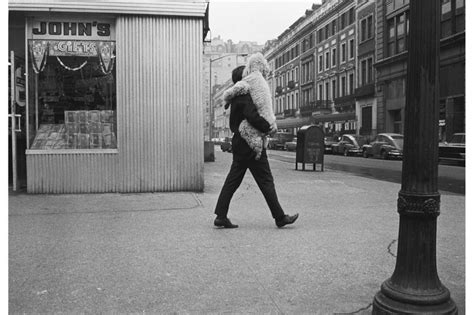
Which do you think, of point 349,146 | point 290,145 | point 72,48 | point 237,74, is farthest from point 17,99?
point 290,145

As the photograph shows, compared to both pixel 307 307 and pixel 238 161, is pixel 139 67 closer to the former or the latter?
pixel 238 161

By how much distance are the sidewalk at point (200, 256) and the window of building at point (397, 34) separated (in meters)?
33.0

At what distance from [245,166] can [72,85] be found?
4.44 meters

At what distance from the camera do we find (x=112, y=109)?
8727 millimetres

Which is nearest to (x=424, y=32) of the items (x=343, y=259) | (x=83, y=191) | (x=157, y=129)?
(x=343, y=259)

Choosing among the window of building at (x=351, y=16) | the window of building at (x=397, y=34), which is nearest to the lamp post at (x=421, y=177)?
the window of building at (x=397, y=34)

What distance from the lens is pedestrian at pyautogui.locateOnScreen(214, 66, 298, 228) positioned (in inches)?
225

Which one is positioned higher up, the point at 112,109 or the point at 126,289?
the point at 112,109

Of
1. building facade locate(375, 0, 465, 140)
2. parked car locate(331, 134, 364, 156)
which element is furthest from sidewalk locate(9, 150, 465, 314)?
parked car locate(331, 134, 364, 156)

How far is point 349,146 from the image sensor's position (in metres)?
33.0

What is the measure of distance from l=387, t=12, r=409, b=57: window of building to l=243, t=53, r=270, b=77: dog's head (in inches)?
1346

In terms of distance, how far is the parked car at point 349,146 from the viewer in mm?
32241

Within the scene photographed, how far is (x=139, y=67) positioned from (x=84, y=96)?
119 cm

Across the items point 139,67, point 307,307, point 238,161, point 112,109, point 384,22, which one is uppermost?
point 384,22
